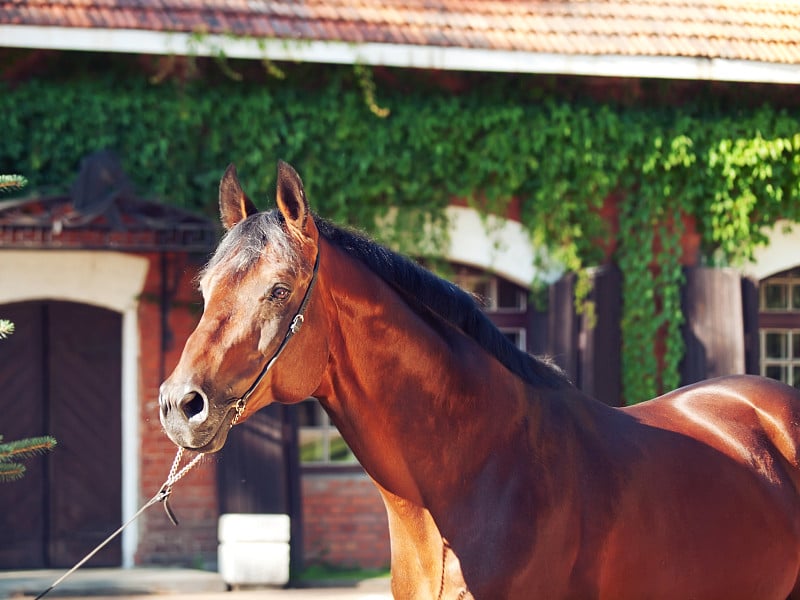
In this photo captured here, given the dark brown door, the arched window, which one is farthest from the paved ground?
the arched window

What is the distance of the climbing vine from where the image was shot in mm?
7789

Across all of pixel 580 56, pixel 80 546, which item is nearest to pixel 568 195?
pixel 580 56

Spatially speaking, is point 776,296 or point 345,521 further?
point 776,296

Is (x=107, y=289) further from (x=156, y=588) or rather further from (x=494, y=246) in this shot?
(x=494, y=246)

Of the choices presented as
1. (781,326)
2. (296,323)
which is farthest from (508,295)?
(296,323)

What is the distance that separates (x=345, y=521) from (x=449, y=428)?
216 inches

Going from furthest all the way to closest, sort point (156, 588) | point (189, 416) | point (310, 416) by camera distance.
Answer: point (310, 416), point (156, 588), point (189, 416)

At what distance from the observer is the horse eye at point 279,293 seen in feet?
9.30

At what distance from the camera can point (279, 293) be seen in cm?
284

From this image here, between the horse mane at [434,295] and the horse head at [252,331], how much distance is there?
21 centimetres

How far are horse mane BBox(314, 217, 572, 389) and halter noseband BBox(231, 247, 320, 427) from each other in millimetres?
239

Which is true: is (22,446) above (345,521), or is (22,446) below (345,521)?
above

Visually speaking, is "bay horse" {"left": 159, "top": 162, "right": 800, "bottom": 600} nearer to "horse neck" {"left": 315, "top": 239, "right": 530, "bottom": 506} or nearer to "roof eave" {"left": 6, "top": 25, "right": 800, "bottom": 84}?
"horse neck" {"left": 315, "top": 239, "right": 530, "bottom": 506}

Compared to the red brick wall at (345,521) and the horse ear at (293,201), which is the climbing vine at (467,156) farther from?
the horse ear at (293,201)
